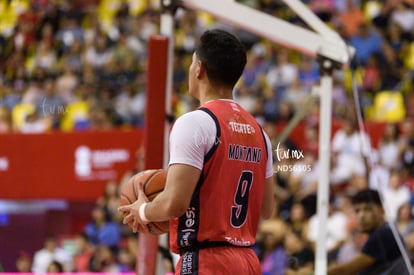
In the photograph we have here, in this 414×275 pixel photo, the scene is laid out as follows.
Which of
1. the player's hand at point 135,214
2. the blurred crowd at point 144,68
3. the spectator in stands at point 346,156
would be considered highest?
the blurred crowd at point 144,68

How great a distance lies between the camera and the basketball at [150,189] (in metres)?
4.61

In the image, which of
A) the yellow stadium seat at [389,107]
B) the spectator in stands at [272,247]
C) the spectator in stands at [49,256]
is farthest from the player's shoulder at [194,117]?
the yellow stadium seat at [389,107]

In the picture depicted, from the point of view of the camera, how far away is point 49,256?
42.5ft

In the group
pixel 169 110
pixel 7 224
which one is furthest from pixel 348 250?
pixel 7 224

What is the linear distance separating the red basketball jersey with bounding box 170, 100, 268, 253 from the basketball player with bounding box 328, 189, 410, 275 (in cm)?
300

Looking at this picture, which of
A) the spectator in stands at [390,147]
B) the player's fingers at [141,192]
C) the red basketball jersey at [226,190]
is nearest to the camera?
the red basketball jersey at [226,190]

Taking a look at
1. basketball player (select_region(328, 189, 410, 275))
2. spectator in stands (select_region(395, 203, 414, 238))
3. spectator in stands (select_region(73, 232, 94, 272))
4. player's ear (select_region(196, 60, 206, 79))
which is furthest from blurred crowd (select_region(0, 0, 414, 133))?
player's ear (select_region(196, 60, 206, 79))

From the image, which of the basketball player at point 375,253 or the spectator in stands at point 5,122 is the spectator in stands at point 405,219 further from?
the spectator in stands at point 5,122

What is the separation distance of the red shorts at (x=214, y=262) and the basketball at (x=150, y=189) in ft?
0.77

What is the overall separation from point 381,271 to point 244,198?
3.19m

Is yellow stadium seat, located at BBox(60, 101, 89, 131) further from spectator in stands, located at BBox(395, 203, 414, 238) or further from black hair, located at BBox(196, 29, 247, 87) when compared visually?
black hair, located at BBox(196, 29, 247, 87)

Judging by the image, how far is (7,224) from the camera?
45.6 ft

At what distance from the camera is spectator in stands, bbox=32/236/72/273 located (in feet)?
41.4

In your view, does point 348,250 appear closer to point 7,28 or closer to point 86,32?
point 86,32
